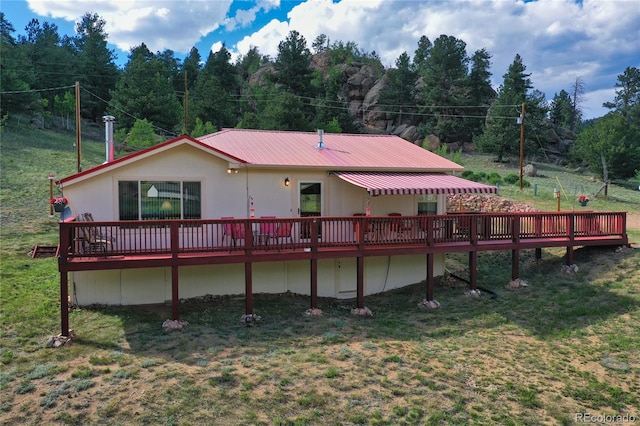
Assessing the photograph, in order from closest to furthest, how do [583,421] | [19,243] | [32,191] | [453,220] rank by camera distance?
[583,421]
[453,220]
[19,243]
[32,191]

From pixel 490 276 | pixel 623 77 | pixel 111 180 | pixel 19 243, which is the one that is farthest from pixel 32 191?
pixel 623 77

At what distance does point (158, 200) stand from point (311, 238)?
4.46 meters

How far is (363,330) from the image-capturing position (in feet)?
35.2

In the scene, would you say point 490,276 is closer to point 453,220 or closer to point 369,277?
point 453,220

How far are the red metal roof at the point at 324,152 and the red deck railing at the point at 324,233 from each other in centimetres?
214

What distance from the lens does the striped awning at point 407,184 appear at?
1211cm

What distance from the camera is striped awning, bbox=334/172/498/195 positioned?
12109 millimetres

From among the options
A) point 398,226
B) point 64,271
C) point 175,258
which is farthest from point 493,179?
point 64,271

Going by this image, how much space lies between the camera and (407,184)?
41.9 feet

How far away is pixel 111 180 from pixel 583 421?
1194cm

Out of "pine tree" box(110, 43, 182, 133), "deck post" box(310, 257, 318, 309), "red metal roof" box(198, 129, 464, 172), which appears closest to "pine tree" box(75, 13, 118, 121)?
"pine tree" box(110, 43, 182, 133)

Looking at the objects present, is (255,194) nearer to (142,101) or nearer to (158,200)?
(158,200)

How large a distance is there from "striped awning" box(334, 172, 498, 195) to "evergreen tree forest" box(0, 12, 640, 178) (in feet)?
77.6

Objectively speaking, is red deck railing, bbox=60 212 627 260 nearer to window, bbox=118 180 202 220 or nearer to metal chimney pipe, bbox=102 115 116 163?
window, bbox=118 180 202 220
